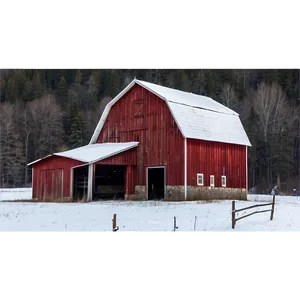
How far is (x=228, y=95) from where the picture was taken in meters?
26.0

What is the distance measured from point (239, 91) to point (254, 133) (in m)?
2.55

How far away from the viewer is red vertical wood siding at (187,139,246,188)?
19938mm

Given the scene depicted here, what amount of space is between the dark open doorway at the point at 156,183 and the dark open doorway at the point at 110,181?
4.38 ft

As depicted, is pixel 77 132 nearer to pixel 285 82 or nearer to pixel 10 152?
pixel 10 152

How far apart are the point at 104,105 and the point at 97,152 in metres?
7.22

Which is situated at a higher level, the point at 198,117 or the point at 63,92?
the point at 63,92

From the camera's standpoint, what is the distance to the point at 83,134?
97.8ft

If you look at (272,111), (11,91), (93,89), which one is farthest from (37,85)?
(272,111)

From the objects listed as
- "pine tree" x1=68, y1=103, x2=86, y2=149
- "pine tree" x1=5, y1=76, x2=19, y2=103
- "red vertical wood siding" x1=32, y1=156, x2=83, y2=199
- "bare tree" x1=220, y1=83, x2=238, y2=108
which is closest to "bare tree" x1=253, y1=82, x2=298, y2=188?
"bare tree" x1=220, y1=83, x2=238, y2=108
